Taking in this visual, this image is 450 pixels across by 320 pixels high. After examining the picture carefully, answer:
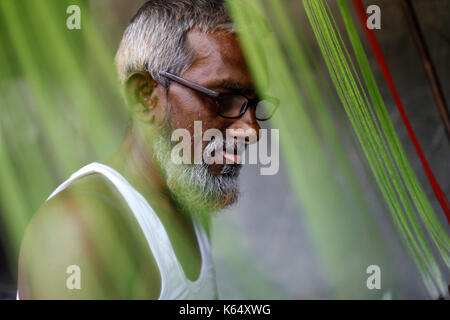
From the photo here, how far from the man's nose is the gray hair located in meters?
0.22

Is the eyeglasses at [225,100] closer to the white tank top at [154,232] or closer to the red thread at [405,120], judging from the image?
the white tank top at [154,232]

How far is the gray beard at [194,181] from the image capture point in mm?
1213

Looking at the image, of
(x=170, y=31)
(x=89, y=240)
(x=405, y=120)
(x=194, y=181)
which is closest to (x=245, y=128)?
(x=194, y=181)

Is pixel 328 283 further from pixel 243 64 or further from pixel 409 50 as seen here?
pixel 243 64

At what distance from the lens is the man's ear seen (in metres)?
1.20

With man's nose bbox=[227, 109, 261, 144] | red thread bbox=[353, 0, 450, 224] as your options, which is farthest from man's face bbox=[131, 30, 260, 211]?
red thread bbox=[353, 0, 450, 224]

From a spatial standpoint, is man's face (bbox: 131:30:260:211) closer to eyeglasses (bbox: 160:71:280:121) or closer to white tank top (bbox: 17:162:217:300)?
eyeglasses (bbox: 160:71:280:121)

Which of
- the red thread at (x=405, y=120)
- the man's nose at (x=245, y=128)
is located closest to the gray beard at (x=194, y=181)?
the man's nose at (x=245, y=128)

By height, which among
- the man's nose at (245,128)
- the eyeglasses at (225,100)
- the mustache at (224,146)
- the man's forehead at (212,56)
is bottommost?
the mustache at (224,146)
